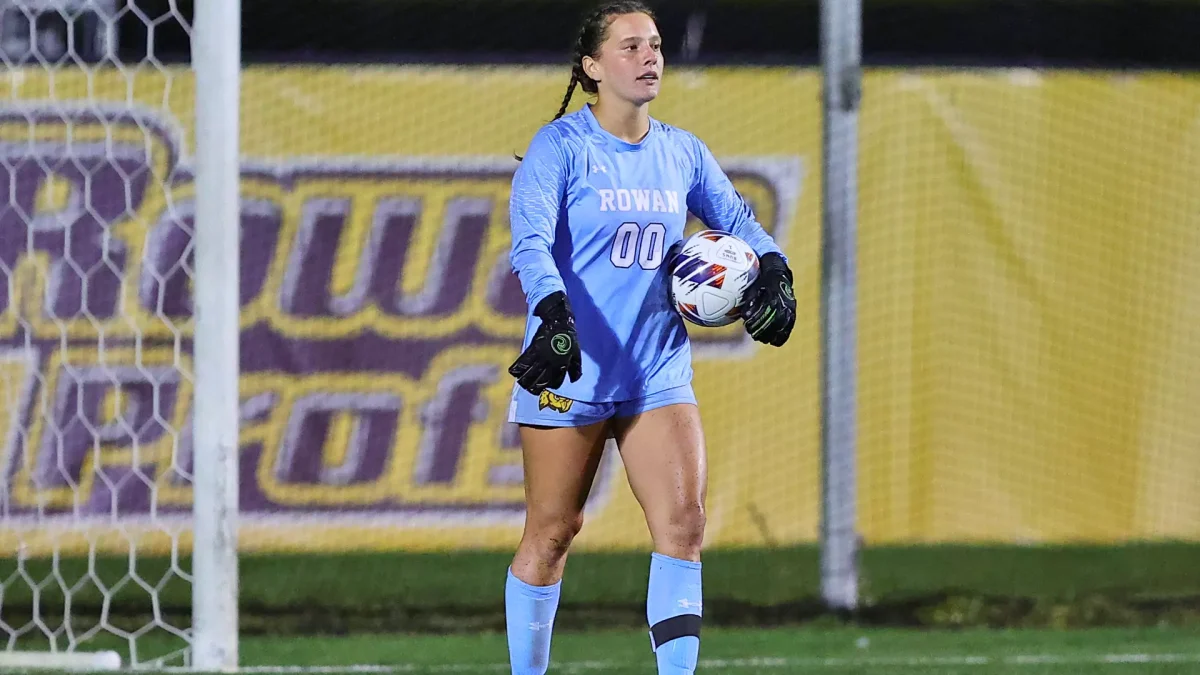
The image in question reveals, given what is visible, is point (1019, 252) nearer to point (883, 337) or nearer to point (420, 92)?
point (883, 337)

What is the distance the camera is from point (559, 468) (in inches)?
174

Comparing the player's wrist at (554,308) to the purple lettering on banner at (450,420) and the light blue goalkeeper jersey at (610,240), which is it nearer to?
the light blue goalkeeper jersey at (610,240)

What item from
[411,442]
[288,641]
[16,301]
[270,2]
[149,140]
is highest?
[270,2]

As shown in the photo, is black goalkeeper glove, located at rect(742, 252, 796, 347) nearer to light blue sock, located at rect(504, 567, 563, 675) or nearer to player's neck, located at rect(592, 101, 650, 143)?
player's neck, located at rect(592, 101, 650, 143)

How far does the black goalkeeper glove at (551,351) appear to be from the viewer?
13.2 feet

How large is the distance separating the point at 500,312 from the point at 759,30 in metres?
2.50

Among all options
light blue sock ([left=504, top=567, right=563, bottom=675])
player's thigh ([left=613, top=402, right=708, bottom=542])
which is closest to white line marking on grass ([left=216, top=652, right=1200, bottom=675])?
light blue sock ([left=504, top=567, right=563, bottom=675])

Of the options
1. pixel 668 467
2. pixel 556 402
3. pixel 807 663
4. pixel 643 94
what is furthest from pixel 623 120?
pixel 807 663

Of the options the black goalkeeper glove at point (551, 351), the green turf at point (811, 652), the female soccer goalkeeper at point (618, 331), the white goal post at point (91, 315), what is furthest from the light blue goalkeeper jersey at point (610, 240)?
the white goal post at point (91, 315)

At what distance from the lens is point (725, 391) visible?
7.96 meters

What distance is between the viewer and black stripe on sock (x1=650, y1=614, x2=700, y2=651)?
4301 mm

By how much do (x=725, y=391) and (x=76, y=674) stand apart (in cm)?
323

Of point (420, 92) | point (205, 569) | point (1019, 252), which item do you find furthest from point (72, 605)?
point (1019, 252)

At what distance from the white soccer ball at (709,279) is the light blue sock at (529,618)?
769 mm
